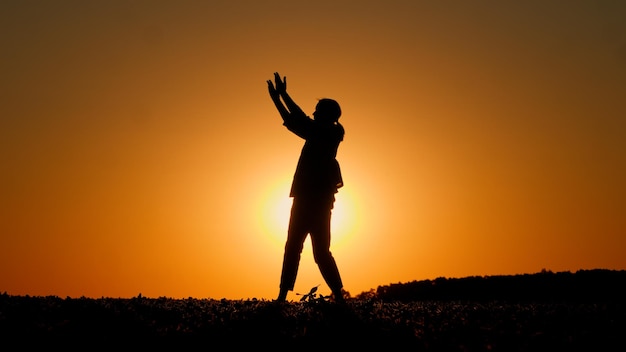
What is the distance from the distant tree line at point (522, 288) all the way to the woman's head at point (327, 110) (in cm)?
628

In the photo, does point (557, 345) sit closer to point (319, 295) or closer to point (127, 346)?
point (127, 346)

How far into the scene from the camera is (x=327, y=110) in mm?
13508

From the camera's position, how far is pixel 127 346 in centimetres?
843

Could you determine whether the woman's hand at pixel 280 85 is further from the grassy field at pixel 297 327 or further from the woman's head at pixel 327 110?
the grassy field at pixel 297 327

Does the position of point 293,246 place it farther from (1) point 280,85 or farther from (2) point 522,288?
(2) point 522,288

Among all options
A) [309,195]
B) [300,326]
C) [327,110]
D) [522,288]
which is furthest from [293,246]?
[522,288]

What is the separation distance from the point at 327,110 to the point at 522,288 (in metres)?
8.86

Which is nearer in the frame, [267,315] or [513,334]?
[513,334]

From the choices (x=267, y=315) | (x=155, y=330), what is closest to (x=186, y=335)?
(x=155, y=330)

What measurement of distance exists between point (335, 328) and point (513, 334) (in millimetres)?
2215

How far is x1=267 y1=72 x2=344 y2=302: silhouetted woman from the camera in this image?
1324cm

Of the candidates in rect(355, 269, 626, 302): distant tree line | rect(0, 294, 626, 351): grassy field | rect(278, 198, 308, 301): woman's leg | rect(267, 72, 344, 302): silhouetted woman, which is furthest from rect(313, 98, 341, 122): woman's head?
rect(355, 269, 626, 302): distant tree line

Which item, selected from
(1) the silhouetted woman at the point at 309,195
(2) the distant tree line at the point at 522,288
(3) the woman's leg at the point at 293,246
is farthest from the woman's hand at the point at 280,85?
(2) the distant tree line at the point at 522,288

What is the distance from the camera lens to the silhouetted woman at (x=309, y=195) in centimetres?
1324
